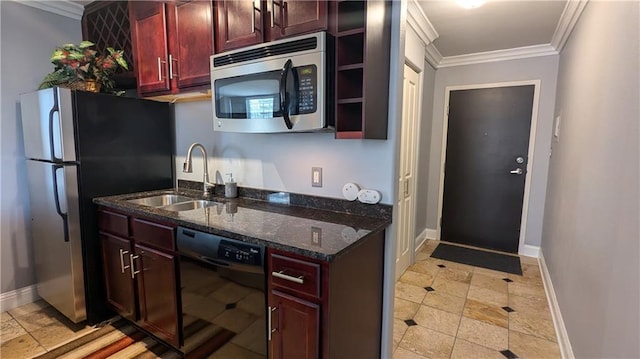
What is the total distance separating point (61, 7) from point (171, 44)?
132cm

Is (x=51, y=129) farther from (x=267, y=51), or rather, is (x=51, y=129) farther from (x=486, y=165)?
(x=486, y=165)

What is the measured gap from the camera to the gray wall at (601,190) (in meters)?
1.19

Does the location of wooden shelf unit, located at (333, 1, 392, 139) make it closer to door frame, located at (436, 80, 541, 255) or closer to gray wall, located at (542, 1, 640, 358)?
gray wall, located at (542, 1, 640, 358)

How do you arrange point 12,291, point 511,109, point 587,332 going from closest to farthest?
1. point 587,332
2. point 12,291
3. point 511,109

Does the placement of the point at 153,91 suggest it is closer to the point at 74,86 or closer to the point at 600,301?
the point at 74,86

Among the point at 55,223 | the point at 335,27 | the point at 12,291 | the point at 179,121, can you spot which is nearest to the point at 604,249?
the point at 335,27

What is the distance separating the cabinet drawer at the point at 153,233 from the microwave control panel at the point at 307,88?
0.96 metres

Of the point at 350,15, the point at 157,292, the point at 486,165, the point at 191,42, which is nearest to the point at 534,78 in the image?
the point at 486,165

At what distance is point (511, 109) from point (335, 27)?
2.99 m

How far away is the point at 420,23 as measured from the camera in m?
2.62

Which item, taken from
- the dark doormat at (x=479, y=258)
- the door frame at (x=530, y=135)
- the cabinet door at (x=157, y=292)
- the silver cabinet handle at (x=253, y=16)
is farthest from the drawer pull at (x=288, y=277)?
the door frame at (x=530, y=135)

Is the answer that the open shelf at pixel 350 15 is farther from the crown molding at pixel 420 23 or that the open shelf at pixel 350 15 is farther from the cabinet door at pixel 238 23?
the crown molding at pixel 420 23

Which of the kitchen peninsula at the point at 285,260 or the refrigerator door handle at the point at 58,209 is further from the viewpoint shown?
the refrigerator door handle at the point at 58,209

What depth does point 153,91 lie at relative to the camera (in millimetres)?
2221
